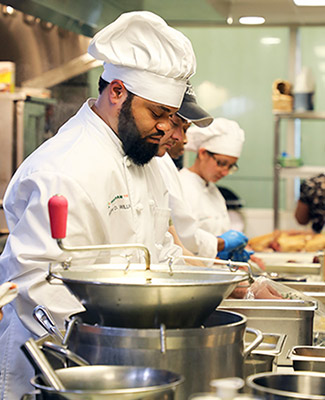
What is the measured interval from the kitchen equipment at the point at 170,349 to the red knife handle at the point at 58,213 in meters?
0.14

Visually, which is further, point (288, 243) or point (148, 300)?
point (288, 243)

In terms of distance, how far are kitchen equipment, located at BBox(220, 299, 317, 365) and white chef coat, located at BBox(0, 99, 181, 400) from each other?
0.38 metres

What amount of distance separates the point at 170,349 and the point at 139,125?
3.38 ft

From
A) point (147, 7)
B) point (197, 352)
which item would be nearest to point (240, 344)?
point (197, 352)

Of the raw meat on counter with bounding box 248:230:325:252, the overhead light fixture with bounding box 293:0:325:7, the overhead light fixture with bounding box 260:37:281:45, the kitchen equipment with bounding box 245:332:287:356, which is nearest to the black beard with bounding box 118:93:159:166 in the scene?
the kitchen equipment with bounding box 245:332:287:356

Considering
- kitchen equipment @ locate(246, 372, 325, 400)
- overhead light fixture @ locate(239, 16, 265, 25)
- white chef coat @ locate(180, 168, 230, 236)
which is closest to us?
kitchen equipment @ locate(246, 372, 325, 400)

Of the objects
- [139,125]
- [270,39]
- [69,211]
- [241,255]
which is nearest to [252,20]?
[270,39]

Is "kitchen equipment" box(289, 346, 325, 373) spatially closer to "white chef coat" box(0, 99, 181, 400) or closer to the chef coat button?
"white chef coat" box(0, 99, 181, 400)

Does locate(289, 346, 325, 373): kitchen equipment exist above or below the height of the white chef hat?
below

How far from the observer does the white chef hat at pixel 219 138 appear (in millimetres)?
4414

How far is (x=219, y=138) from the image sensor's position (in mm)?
4406

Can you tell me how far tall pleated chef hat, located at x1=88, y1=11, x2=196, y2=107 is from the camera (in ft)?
6.44

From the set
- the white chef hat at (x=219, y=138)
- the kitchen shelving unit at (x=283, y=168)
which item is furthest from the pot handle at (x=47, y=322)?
the kitchen shelving unit at (x=283, y=168)

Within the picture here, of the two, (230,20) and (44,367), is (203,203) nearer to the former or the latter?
(230,20)
